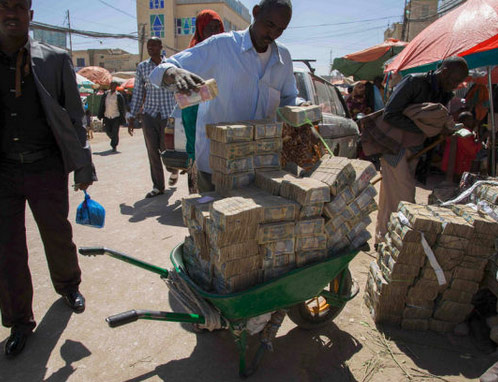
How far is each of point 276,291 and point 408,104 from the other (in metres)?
2.58

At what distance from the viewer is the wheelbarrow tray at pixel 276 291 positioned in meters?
1.97

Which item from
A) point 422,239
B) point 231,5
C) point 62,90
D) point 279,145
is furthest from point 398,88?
point 231,5

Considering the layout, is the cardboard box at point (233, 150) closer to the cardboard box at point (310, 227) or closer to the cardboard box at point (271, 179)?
the cardboard box at point (271, 179)

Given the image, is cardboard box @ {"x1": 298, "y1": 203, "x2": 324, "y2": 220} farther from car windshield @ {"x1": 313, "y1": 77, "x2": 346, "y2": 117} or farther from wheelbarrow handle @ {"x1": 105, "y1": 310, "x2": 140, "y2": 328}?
car windshield @ {"x1": 313, "y1": 77, "x2": 346, "y2": 117}

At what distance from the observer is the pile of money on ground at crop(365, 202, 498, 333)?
107 inches

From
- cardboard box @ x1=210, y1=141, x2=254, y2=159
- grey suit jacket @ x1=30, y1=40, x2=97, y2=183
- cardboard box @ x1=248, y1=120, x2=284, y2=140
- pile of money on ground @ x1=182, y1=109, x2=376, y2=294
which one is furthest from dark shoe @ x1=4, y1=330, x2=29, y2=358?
cardboard box @ x1=248, y1=120, x2=284, y2=140

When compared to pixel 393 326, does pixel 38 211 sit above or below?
above

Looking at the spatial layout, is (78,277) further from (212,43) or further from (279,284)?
(212,43)

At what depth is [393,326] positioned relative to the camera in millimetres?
3025

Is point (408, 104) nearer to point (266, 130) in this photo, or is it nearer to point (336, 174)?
point (336, 174)

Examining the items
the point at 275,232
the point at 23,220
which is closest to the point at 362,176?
the point at 275,232

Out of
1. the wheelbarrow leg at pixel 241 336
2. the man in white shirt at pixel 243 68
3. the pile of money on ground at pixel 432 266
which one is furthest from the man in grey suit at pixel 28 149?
A: the pile of money on ground at pixel 432 266

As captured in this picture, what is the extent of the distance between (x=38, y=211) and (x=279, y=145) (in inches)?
69.1

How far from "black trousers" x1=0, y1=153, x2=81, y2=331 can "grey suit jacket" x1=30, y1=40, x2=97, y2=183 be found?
141mm
